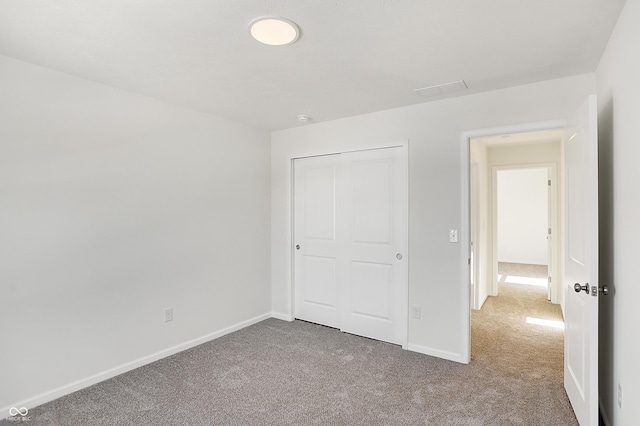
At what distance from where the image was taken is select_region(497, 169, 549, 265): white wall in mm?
8578

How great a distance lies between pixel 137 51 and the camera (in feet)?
7.08

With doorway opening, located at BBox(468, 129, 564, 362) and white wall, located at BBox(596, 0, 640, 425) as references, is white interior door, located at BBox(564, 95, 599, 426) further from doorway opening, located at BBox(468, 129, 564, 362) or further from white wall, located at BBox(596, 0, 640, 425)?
doorway opening, located at BBox(468, 129, 564, 362)

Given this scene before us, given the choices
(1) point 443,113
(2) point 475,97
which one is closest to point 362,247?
(1) point 443,113

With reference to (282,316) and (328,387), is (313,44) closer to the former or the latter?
(328,387)

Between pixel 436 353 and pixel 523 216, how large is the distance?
280 inches

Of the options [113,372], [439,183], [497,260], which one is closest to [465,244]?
[439,183]

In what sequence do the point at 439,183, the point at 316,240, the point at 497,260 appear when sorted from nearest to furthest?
the point at 439,183, the point at 316,240, the point at 497,260

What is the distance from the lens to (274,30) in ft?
6.19

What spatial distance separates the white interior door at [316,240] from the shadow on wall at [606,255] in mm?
2315

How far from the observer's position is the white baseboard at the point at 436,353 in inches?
119

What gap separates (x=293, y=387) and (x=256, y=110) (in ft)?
8.28

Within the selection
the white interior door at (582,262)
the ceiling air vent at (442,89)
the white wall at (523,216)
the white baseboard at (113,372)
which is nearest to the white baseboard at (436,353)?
the white interior door at (582,262)

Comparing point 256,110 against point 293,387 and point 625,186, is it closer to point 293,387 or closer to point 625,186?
point 293,387

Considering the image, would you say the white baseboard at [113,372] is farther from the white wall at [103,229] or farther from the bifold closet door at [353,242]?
the bifold closet door at [353,242]
